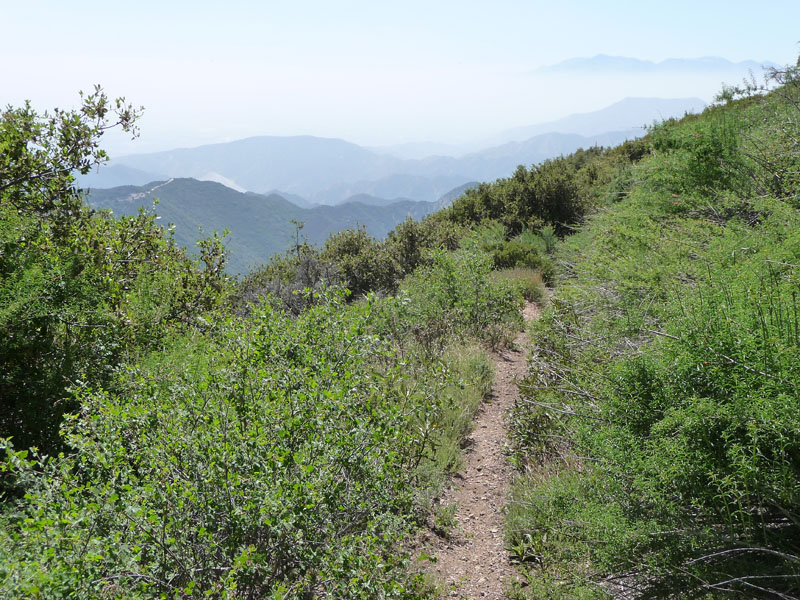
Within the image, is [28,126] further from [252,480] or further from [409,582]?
[409,582]

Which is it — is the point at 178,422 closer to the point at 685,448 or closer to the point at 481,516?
the point at 685,448

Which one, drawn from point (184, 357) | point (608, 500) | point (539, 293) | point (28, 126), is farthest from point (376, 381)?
point (539, 293)

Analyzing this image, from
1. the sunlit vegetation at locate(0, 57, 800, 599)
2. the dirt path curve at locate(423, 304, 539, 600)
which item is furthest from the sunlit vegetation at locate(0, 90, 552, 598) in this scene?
the dirt path curve at locate(423, 304, 539, 600)

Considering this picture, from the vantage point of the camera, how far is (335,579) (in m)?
2.40

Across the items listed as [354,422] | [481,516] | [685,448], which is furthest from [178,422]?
[481,516]

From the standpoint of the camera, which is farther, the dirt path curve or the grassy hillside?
the dirt path curve

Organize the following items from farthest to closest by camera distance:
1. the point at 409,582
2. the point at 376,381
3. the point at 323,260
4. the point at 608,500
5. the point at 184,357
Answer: the point at 323,260
the point at 184,357
the point at 376,381
the point at 409,582
the point at 608,500

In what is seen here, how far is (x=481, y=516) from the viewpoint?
4.82 metres

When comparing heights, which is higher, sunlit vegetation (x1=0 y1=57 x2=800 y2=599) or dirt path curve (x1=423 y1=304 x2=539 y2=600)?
sunlit vegetation (x1=0 y1=57 x2=800 y2=599)

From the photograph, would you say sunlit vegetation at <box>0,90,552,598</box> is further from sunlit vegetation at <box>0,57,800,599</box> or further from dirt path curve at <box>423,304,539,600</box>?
dirt path curve at <box>423,304,539,600</box>

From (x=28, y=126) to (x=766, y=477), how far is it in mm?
8383

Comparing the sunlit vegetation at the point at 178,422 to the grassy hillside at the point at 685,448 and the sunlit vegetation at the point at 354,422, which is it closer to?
the sunlit vegetation at the point at 354,422

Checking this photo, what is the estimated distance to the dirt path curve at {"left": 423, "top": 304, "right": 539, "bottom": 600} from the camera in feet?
13.0

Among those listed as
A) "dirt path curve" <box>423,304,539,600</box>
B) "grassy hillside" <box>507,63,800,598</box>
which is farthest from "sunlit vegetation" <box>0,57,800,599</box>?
"dirt path curve" <box>423,304,539,600</box>
